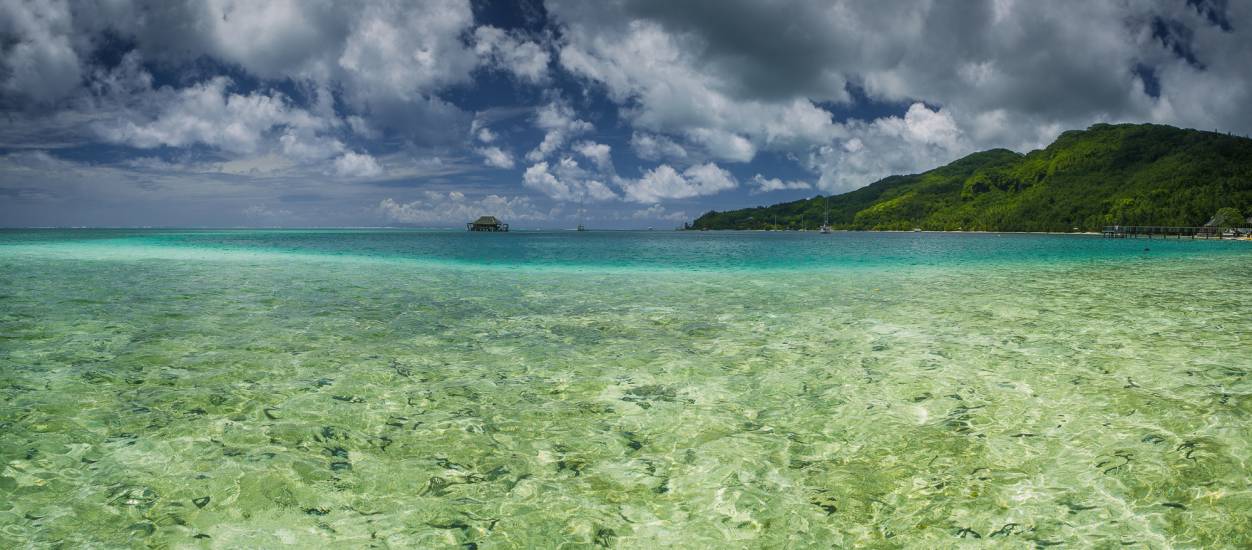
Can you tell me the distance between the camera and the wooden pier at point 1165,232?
387 ft

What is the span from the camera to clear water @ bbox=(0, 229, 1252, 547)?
4.52 meters

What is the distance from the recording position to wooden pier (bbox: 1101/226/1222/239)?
118m

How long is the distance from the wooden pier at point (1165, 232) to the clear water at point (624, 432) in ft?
487

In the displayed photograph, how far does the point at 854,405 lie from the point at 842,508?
2930 mm

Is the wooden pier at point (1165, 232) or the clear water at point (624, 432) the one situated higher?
the wooden pier at point (1165, 232)

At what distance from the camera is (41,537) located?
423 centimetres

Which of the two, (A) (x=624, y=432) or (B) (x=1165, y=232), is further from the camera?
(B) (x=1165, y=232)

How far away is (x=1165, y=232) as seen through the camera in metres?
141

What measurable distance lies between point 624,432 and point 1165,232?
191 m

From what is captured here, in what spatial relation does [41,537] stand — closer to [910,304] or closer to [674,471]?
[674,471]

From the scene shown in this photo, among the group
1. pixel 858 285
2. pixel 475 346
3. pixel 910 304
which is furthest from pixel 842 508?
pixel 858 285

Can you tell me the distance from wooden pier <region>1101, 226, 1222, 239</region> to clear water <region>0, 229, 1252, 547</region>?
14856cm

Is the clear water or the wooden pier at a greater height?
the wooden pier

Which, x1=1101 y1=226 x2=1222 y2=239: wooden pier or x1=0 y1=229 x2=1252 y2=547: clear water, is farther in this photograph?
x1=1101 y1=226 x2=1222 y2=239: wooden pier
